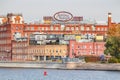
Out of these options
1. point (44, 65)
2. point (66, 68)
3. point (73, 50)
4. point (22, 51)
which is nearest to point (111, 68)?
point (66, 68)

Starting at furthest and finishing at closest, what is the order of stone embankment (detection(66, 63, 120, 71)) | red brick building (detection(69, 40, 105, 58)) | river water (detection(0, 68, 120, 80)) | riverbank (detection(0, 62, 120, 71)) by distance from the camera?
red brick building (detection(69, 40, 105, 58)), riverbank (detection(0, 62, 120, 71)), stone embankment (detection(66, 63, 120, 71)), river water (detection(0, 68, 120, 80))

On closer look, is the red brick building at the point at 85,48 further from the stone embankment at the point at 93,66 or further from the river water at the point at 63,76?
the river water at the point at 63,76

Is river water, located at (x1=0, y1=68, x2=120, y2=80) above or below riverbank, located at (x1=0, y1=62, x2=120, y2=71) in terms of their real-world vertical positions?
below

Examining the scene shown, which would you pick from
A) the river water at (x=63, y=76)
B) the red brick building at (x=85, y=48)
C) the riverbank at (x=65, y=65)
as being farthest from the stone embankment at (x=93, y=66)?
the red brick building at (x=85, y=48)

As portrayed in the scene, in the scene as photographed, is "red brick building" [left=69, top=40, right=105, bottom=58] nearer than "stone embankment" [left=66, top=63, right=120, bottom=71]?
No

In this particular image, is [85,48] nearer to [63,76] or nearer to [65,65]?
[65,65]

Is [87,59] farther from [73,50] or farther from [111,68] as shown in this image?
[111,68]

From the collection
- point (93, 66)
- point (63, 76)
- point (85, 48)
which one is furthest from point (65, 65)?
point (85, 48)

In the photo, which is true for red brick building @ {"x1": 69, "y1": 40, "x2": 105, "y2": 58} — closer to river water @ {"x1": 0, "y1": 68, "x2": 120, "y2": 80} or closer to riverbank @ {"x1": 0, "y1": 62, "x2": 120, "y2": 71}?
riverbank @ {"x1": 0, "y1": 62, "x2": 120, "y2": 71}

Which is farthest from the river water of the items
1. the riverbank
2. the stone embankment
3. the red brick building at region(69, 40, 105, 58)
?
the red brick building at region(69, 40, 105, 58)

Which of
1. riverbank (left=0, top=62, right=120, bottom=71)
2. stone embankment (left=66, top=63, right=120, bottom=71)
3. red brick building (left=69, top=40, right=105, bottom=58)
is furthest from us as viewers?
red brick building (left=69, top=40, right=105, bottom=58)

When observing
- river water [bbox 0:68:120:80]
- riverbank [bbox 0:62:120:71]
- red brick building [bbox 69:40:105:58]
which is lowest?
river water [bbox 0:68:120:80]

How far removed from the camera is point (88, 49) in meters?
188

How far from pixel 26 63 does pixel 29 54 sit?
1217 inches
